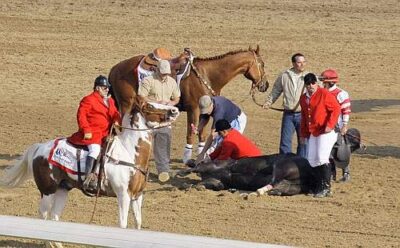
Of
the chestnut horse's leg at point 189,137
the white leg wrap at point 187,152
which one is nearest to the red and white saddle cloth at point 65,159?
the chestnut horse's leg at point 189,137

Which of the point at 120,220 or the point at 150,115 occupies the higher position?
the point at 150,115

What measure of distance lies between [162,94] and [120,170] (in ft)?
11.6

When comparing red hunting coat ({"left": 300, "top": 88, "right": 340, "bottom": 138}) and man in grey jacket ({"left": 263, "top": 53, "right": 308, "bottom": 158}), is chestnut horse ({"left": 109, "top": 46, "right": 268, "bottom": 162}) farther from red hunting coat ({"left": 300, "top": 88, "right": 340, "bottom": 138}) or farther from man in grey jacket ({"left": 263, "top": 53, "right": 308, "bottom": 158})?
red hunting coat ({"left": 300, "top": 88, "right": 340, "bottom": 138})

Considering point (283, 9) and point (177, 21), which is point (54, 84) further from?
point (283, 9)

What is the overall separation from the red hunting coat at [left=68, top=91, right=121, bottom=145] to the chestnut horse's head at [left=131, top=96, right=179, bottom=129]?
0.27 meters

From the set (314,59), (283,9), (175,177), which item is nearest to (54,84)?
(314,59)

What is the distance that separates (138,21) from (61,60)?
463 centimetres

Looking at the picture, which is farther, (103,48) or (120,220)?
(103,48)

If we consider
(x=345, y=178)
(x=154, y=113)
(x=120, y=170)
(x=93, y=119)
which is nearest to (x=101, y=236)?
(x=120, y=170)

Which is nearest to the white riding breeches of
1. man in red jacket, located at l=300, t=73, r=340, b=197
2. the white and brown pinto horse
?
man in red jacket, located at l=300, t=73, r=340, b=197

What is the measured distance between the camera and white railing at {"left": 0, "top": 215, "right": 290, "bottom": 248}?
8602 millimetres

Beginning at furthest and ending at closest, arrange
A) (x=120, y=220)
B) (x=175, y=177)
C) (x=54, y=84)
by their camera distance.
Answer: (x=54, y=84), (x=175, y=177), (x=120, y=220)

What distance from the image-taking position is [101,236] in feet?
29.2

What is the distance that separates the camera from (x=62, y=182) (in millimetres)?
12016
